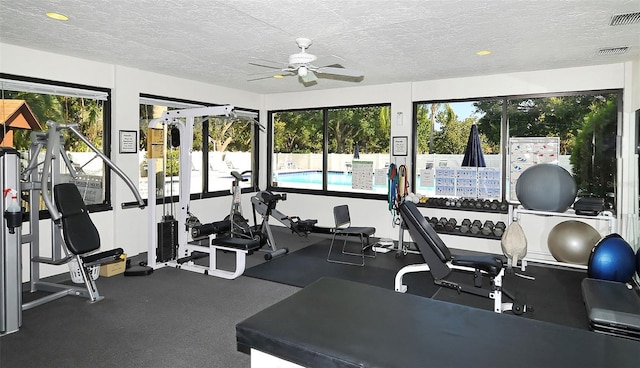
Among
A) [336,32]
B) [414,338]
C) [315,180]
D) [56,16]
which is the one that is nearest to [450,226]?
[315,180]

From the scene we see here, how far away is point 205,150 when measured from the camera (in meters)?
6.34

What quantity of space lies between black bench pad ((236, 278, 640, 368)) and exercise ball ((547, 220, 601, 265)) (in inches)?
142

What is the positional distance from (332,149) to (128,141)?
10.3ft

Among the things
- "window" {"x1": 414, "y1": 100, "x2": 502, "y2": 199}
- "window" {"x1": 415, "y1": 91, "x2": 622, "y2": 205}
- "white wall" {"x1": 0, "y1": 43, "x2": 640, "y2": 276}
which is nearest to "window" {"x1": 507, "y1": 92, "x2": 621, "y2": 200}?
"window" {"x1": 415, "y1": 91, "x2": 622, "y2": 205}

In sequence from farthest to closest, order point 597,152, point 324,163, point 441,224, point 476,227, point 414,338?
point 324,163, point 441,224, point 476,227, point 597,152, point 414,338

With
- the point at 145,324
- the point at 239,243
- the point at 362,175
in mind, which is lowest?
the point at 145,324

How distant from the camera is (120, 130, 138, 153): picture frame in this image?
499 cm

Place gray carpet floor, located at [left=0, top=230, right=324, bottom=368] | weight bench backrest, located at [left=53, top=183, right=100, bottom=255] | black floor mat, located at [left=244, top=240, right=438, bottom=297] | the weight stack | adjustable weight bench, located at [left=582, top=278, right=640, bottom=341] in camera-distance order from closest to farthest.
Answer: adjustable weight bench, located at [left=582, top=278, right=640, bottom=341] → gray carpet floor, located at [left=0, top=230, right=324, bottom=368] → weight bench backrest, located at [left=53, top=183, right=100, bottom=255] → black floor mat, located at [left=244, top=240, right=438, bottom=297] → the weight stack

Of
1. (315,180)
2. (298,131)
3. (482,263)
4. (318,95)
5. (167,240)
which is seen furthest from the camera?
(298,131)

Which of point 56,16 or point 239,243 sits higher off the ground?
point 56,16

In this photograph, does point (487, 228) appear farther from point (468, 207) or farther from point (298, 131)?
point (298, 131)

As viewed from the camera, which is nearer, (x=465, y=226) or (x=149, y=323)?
(x=149, y=323)

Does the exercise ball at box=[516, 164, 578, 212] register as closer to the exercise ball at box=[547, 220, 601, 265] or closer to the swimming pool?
the exercise ball at box=[547, 220, 601, 265]

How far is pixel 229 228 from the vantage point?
554cm
